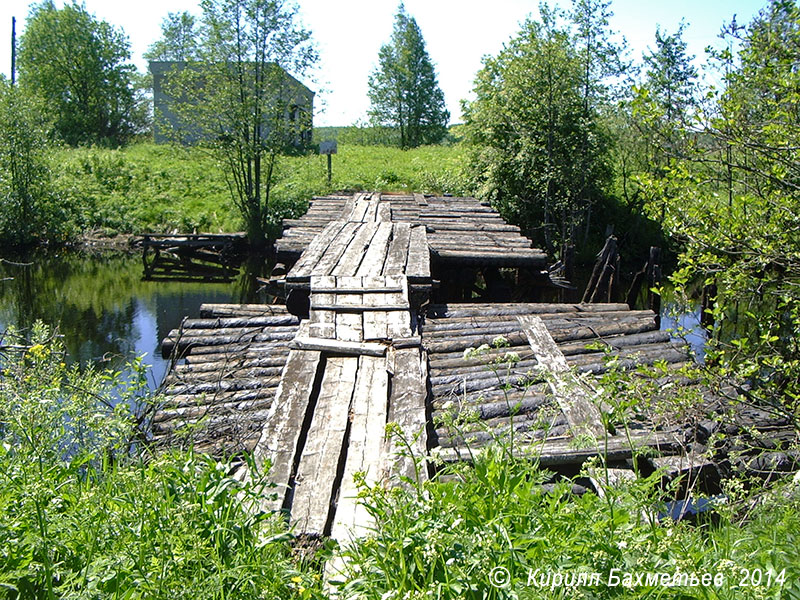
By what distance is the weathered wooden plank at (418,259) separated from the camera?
758cm

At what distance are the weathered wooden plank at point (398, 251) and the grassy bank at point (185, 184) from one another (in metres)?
15.5

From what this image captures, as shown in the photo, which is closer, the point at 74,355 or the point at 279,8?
the point at 74,355

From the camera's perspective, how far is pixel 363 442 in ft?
14.9

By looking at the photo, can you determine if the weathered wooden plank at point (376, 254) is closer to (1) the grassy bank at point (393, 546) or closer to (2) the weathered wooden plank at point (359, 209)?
(2) the weathered wooden plank at point (359, 209)

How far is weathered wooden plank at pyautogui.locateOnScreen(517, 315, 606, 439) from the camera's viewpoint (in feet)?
12.9

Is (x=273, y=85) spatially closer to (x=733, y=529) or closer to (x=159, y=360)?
(x=159, y=360)

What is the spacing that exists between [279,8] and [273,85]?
111 inches

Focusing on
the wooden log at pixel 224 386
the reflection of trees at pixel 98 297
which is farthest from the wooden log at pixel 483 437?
the reflection of trees at pixel 98 297

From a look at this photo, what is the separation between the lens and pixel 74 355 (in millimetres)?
14570

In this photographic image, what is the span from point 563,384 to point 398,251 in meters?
5.82


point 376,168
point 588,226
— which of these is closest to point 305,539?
point 588,226

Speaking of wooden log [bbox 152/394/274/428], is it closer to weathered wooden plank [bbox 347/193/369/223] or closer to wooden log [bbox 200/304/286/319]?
wooden log [bbox 200/304/286/319]

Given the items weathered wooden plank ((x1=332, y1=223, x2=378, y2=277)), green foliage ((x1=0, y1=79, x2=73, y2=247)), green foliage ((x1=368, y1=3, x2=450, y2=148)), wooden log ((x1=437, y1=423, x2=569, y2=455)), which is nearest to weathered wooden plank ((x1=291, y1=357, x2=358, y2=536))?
wooden log ((x1=437, y1=423, x2=569, y2=455))

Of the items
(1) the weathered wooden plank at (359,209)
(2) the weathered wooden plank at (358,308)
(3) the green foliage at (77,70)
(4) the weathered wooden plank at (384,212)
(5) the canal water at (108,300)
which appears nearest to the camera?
(2) the weathered wooden plank at (358,308)
